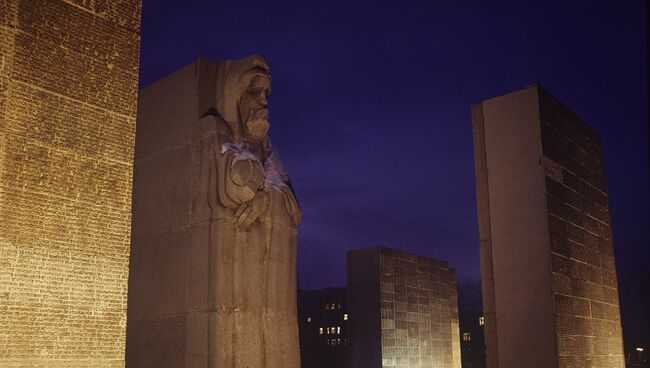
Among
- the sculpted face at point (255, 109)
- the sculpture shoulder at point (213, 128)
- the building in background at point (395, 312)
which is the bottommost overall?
the building in background at point (395, 312)

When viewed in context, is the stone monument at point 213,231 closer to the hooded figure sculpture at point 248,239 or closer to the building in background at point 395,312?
the hooded figure sculpture at point 248,239

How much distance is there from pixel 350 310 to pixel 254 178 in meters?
14.8

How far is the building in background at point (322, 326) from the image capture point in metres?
58.1

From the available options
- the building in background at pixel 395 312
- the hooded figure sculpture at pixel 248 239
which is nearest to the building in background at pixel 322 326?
the building in background at pixel 395 312

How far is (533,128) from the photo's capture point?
13.4 meters

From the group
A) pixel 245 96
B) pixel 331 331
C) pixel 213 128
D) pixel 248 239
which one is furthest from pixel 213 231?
pixel 331 331

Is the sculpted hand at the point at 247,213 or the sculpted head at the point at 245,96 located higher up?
the sculpted head at the point at 245,96

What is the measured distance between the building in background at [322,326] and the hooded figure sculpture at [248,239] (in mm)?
45310

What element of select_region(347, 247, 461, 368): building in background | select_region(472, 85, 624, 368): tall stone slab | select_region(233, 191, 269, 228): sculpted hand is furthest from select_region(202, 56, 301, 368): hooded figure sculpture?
select_region(347, 247, 461, 368): building in background

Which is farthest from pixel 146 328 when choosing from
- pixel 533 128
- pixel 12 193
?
pixel 533 128

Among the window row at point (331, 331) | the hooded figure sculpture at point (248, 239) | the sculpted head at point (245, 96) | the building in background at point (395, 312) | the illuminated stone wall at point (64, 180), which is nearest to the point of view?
the illuminated stone wall at point (64, 180)

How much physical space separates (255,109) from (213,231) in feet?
7.14

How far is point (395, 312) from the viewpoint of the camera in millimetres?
25484

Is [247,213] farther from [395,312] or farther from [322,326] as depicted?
[322,326]
